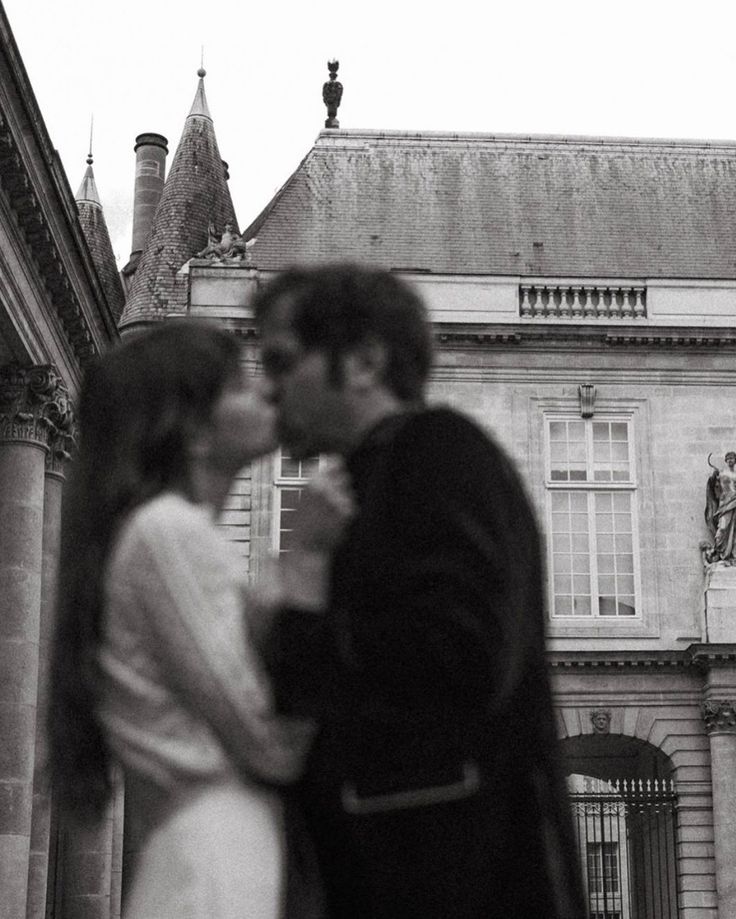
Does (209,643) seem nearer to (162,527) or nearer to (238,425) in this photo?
(162,527)

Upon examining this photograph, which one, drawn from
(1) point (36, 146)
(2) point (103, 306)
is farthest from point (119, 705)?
(2) point (103, 306)

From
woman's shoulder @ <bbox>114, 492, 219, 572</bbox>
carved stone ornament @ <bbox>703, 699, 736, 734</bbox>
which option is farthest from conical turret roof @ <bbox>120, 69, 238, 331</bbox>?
woman's shoulder @ <bbox>114, 492, 219, 572</bbox>

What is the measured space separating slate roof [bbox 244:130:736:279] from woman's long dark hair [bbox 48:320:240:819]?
79.2ft

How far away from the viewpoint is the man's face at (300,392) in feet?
10.1

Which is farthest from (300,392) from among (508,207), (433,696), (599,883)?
(599,883)

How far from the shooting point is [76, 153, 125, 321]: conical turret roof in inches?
1195

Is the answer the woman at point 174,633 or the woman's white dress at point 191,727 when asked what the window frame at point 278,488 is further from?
the woman's white dress at point 191,727

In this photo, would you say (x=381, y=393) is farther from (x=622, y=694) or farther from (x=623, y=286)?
(x=623, y=286)

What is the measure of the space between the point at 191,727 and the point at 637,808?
2190 centimetres

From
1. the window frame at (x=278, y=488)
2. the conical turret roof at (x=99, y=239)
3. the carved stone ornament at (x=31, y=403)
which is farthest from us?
the conical turret roof at (x=99, y=239)

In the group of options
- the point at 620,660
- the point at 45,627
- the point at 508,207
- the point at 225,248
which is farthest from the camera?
the point at 508,207

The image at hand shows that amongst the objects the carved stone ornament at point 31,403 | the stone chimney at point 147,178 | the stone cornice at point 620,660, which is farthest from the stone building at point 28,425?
the stone chimney at point 147,178

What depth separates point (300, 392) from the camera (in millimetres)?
3096

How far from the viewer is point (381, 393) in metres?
3.10
